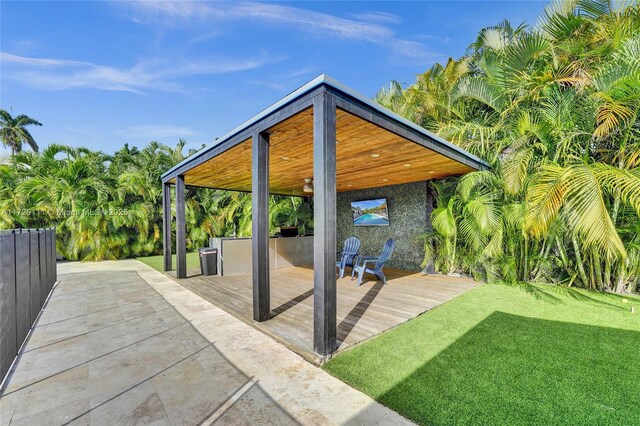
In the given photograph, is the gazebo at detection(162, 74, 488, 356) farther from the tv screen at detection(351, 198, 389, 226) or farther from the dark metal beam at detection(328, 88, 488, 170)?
the tv screen at detection(351, 198, 389, 226)

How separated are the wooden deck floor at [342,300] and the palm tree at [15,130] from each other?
28618 mm

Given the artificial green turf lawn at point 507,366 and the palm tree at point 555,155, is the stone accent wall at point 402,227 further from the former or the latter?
the artificial green turf lawn at point 507,366

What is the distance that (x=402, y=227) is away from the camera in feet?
27.0

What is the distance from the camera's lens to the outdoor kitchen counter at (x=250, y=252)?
24.3 feet

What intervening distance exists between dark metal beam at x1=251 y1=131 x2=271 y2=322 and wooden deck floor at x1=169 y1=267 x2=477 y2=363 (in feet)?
1.06

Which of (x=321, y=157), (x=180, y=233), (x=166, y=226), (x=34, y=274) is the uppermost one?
(x=321, y=157)

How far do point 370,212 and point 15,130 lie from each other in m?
31.9

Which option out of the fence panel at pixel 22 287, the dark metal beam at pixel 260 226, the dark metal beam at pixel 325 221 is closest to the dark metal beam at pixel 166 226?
the fence panel at pixel 22 287

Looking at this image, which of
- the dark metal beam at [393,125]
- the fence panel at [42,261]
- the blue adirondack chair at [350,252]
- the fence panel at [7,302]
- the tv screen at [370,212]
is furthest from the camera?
the tv screen at [370,212]

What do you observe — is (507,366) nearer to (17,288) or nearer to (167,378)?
(167,378)

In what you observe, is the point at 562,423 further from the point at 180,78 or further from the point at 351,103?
the point at 180,78

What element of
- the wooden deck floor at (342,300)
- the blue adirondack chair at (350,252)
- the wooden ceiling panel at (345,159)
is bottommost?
the wooden deck floor at (342,300)

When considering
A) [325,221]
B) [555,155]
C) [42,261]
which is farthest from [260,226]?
[555,155]

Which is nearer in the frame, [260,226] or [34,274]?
[260,226]
